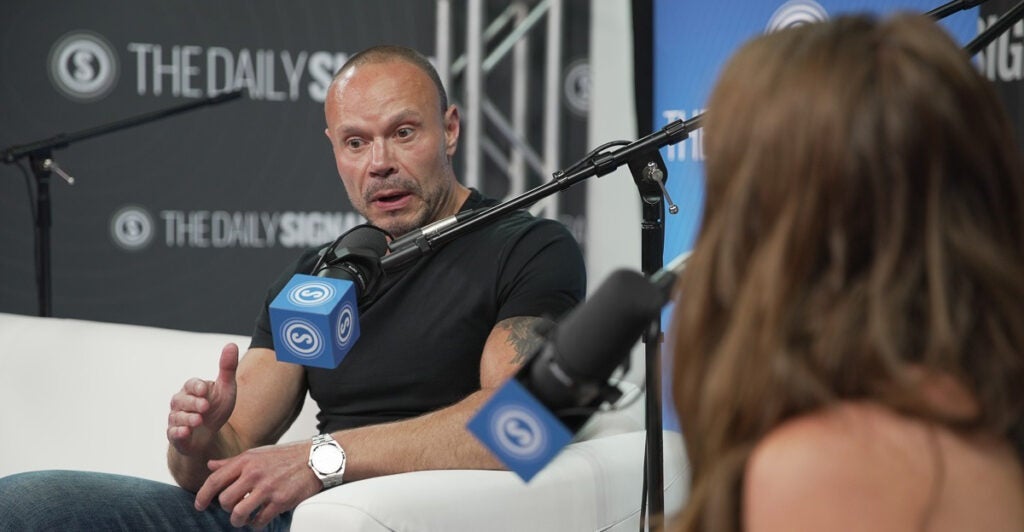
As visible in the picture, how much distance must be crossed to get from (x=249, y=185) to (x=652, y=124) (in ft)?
7.09

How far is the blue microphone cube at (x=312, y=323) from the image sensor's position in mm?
1369

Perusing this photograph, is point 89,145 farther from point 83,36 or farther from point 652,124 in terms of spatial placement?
point 652,124

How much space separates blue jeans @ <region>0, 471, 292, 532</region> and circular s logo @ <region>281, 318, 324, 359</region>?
0.81 metres

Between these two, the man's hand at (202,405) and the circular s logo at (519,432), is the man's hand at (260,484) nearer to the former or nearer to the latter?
the man's hand at (202,405)

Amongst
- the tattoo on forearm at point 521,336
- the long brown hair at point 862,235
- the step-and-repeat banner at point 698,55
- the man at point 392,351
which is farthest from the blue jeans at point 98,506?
the long brown hair at point 862,235

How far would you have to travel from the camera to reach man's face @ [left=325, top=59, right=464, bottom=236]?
97.0 inches

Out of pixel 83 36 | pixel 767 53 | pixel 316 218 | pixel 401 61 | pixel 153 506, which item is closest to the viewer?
pixel 767 53

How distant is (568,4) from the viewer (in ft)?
16.0

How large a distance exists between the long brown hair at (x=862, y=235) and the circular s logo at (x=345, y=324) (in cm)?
66

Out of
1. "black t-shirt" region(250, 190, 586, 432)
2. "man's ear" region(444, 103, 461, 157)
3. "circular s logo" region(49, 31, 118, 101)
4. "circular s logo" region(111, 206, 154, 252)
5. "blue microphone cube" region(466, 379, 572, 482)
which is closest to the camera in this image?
→ "blue microphone cube" region(466, 379, 572, 482)

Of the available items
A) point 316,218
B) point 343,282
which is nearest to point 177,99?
point 316,218

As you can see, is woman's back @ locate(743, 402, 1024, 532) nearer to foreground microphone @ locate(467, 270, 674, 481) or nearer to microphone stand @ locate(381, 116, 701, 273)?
foreground microphone @ locate(467, 270, 674, 481)

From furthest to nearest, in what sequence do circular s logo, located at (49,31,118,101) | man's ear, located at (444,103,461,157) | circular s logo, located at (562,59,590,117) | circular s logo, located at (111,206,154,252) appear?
circular s logo, located at (562,59,590,117), circular s logo, located at (111,206,154,252), circular s logo, located at (49,31,118,101), man's ear, located at (444,103,461,157)

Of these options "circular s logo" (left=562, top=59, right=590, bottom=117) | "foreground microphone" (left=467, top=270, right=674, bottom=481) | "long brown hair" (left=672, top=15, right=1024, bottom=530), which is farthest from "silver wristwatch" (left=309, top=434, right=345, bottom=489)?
"circular s logo" (left=562, top=59, right=590, bottom=117)
